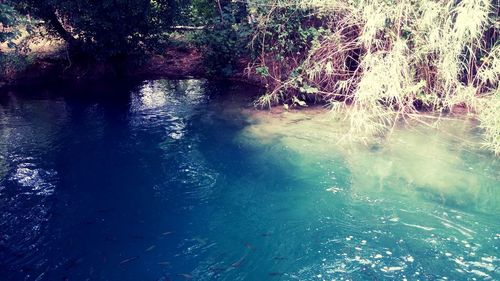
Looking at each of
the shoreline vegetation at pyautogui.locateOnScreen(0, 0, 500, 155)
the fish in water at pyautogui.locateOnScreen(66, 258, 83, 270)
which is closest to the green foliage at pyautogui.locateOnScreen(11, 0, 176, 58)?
the shoreline vegetation at pyautogui.locateOnScreen(0, 0, 500, 155)

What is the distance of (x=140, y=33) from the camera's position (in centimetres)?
1135

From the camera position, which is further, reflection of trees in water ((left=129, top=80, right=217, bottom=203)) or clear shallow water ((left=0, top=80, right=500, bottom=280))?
reflection of trees in water ((left=129, top=80, right=217, bottom=203))

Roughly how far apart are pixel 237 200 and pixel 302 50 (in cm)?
534

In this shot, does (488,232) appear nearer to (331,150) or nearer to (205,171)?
(331,150)

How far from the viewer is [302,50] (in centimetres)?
1012

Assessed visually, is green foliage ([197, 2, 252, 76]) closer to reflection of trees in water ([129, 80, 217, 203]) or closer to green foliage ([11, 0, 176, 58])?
reflection of trees in water ([129, 80, 217, 203])

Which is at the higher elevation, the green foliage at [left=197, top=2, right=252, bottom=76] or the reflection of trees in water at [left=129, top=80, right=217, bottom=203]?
the green foliage at [left=197, top=2, right=252, bottom=76]

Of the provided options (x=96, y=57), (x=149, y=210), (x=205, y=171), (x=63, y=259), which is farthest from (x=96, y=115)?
(x=63, y=259)

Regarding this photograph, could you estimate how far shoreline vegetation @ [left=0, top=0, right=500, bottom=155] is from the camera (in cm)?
827

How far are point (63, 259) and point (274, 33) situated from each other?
23.6 feet

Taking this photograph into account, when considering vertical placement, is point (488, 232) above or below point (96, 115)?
below

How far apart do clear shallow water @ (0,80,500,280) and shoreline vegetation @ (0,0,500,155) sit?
0.83 meters

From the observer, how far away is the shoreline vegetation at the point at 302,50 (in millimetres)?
8273

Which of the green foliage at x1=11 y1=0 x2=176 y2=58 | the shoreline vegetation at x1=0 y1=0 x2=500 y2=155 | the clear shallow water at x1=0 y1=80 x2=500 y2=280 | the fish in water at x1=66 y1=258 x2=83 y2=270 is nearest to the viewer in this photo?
the fish in water at x1=66 y1=258 x2=83 y2=270
